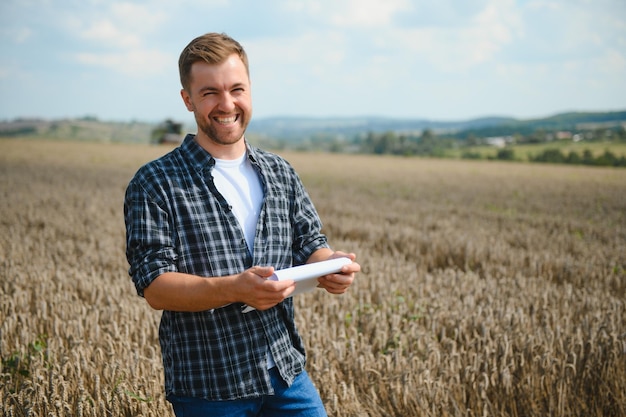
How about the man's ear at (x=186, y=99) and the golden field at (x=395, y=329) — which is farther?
the golden field at (x=395, y=329)

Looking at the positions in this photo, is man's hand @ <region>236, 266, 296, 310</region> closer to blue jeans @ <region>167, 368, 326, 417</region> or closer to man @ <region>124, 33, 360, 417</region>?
man @ <region>124, 33, 360, 417</region>

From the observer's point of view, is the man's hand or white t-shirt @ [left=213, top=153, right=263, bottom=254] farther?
white t-shirt @ [left=213, top=153, right=263, bottom=254]

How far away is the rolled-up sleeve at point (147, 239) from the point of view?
6.41 ft

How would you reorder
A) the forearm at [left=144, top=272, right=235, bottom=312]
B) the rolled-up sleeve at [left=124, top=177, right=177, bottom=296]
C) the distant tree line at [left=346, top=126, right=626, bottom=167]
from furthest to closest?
the distant tree line at [left=346, top=126, right=626, bottom=167]
the rolled-up sleeve at [left=124, top=177, right=177, bottom=296]
the forearm at [left=144, top=272, right=235, bottom=312]

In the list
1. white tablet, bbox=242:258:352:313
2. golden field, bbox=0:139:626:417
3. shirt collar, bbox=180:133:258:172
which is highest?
shirt collar, bbox=180:133:258:172

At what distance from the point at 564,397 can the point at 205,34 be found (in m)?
2.93

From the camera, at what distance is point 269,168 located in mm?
2314

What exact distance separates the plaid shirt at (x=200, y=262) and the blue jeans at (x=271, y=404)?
Answer: 44 millimetres

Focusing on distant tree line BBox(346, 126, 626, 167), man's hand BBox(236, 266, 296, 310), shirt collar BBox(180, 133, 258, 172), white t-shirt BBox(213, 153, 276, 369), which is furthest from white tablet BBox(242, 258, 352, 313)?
distant tree line BBox(346, 126, 626, 167)

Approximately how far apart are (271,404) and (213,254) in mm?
624

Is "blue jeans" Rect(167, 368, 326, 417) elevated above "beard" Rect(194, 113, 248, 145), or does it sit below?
below

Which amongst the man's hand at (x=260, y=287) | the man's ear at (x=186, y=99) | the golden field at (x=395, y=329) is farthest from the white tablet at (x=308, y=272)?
the golden field at (x=395, y=329)

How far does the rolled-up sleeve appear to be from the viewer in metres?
1.95

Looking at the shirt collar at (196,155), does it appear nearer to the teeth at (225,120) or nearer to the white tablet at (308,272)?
the teeth at (225,120)
